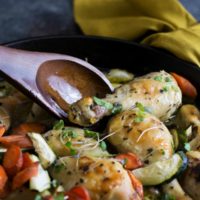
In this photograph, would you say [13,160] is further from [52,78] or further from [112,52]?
[112,52]

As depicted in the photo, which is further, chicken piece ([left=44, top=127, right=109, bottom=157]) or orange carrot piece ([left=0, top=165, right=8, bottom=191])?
chicken piece ([left=44, top=127, right=109, bottom=157])

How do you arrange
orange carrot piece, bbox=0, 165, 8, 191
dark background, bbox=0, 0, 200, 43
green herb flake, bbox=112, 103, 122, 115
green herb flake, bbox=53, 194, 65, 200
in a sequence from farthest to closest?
dark background, bbox=0, 0, 200, 43
green herb flake, bbox=112, 103, 122, 115
orange carrot piece, bbox=0, 165, 8, 191
green herb flake, bbox=53, 194, 65, 200

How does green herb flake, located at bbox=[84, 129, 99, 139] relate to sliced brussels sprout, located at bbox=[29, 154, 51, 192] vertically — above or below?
above

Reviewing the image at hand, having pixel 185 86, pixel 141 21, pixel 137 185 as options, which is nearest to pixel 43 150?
pixel 137 185

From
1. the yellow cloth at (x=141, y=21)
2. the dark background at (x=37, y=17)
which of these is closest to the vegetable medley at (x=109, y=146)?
the yellow cloth at (x=141, y=21)

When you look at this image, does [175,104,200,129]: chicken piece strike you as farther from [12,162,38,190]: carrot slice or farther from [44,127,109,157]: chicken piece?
[12,162,38,190]: carrot slice

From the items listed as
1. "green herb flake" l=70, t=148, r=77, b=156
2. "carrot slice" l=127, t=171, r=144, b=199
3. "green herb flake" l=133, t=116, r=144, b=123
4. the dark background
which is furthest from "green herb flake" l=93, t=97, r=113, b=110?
the dark background

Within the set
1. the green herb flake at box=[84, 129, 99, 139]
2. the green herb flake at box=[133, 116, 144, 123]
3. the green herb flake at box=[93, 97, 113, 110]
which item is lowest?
the green herb flake at box=[84, 129, 99, 139]

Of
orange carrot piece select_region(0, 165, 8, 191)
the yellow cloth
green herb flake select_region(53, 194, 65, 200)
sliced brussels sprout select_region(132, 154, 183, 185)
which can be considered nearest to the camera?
green herb flake select_region(53, 194, 65, 200)
